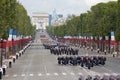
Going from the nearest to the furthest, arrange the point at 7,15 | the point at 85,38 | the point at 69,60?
the point at 69,60 < the point at 7,15 < the point at 85,38

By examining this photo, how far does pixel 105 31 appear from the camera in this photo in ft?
450

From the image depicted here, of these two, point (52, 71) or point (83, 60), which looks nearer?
point (52, 71)

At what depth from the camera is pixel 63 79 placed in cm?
5353

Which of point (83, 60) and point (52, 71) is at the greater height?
point (83, 60)

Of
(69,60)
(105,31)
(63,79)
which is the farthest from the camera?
(105,31)

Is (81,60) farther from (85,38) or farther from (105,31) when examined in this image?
(85,38)

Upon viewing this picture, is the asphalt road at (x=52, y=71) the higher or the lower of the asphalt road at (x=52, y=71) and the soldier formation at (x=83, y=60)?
the lower

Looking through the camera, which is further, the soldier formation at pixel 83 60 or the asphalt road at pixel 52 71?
the soldier formation at pixel 83 60

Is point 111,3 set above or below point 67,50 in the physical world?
above

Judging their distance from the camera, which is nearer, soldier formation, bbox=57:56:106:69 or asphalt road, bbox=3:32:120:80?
→ asphalt road, bbox=3:32:120:80

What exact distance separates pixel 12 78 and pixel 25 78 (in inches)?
59.8

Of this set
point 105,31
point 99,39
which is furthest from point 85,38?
point 105,31

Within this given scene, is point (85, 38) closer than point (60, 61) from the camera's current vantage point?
No

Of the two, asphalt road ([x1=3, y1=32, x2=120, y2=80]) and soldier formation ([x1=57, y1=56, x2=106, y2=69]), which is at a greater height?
soldier formation ([x1=57, y1=56, x2=106, y2=69])
